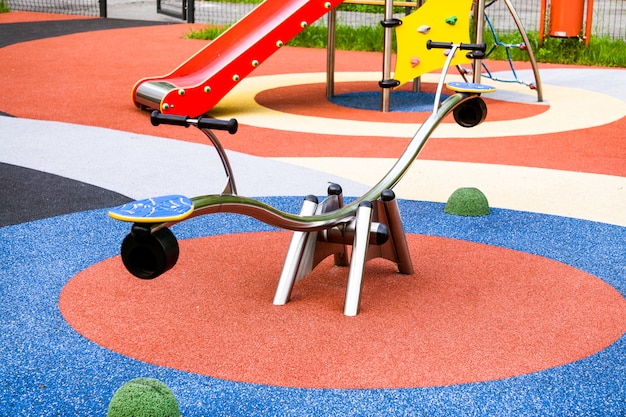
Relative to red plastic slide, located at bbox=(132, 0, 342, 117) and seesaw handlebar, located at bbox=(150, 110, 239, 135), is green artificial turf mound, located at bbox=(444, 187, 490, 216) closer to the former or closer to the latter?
seesaw handlebar, located at bbox=(150, 110, 239, 135)

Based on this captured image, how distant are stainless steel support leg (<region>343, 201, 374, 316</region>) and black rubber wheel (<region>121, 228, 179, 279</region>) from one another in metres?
1.04

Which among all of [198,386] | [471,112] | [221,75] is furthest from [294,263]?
[221,75]

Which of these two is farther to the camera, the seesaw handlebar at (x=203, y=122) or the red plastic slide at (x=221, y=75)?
the red plastic slide at (x=221, y=75)

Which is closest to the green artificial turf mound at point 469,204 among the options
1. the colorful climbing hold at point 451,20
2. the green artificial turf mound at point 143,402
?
the green artificial turf mound at point 143,402

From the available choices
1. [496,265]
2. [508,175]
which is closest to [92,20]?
[508,175]

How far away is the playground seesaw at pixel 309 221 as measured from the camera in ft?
9.61

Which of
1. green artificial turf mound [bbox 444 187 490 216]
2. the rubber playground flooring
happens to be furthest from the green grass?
green artificial turf mound [bbox 444 187 490 216]

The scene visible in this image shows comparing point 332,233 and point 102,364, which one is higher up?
point 332,233

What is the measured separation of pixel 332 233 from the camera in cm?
404

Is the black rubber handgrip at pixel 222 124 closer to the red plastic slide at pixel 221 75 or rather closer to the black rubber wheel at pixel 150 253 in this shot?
the black rubber wheel at pixel 150 253

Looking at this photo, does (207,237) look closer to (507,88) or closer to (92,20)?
(507,88)

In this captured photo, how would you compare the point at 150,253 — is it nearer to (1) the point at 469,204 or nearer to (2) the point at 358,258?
(2) the point at 358,258

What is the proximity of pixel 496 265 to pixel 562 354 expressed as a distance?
3.50 feet

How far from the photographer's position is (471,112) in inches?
182
